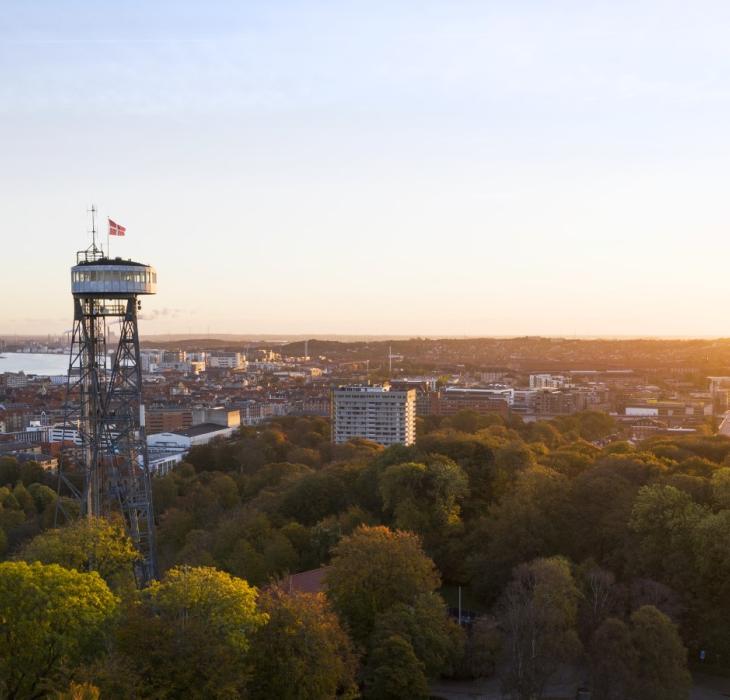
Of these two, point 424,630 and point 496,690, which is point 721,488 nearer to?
point 496,690

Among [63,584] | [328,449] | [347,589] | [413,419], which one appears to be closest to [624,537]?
[347,589]

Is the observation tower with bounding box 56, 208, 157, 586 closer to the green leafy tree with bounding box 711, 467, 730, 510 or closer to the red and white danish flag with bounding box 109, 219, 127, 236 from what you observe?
the red and white danish flag with bounding box 109, 219, 127, 236

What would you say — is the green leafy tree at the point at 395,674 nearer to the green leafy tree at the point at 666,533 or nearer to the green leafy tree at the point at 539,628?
the green leafy tree at the point at 539,628

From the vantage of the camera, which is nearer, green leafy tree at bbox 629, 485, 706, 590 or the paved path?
the paved path

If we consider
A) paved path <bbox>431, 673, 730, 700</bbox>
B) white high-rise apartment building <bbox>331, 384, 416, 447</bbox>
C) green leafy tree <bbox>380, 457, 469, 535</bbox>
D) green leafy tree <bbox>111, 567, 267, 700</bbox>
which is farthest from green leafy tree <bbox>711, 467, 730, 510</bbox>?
white high-rise apartment building <bbox>331, 384, 416, 447</bbox>

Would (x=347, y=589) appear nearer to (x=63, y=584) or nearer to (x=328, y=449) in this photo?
(x=63, y=584)

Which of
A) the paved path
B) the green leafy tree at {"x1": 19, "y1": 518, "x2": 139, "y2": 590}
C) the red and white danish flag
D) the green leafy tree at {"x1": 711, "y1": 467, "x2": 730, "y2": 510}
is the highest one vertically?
the red and white danish flag

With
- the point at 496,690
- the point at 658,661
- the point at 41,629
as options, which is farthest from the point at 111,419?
the point at 658,661
